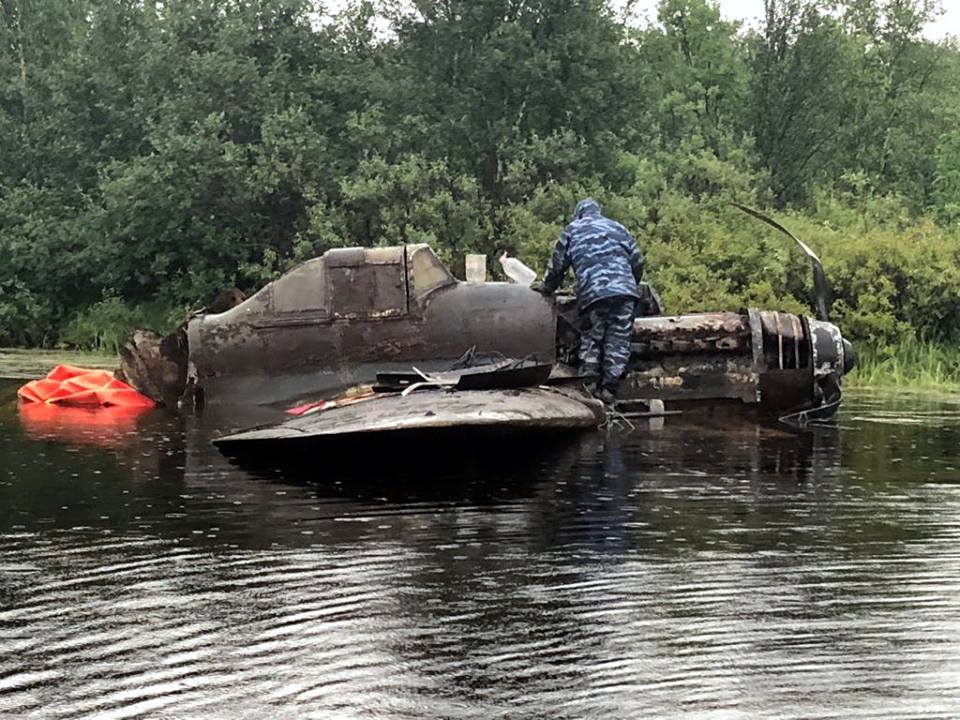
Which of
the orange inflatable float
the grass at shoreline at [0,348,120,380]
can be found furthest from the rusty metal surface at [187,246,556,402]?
the grass at shoreline at [0,348,120,380]

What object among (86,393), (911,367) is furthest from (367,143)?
(86,393)

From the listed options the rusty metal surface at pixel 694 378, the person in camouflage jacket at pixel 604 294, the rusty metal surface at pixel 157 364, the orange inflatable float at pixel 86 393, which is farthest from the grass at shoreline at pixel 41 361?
the rusty metal surface at pixel 694 378

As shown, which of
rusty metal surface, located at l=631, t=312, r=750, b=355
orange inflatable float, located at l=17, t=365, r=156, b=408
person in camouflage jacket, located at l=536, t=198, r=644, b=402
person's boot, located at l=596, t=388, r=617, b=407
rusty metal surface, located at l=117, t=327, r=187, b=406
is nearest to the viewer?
person in camouflage jacket, located at l=536, t=198, r=644, b=402

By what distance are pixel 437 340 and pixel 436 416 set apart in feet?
10.7

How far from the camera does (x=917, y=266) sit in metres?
24.2

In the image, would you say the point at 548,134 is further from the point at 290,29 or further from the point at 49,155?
the point at 49,155

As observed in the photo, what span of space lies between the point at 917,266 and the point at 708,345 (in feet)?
39.5

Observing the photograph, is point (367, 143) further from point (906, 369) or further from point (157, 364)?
point (157, 364)

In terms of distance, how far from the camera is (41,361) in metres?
29.2

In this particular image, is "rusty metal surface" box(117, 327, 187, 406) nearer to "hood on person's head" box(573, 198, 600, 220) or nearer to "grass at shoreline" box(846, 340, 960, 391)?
"hood on person's head" box(573, 198, 600, 220)

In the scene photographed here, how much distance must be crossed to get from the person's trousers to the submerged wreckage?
0.62ft

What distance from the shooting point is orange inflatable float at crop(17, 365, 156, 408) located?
16266 millimetres

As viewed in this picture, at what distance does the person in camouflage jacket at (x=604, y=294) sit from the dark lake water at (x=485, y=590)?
2473 mm

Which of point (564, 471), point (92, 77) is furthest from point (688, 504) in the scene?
point (92, 77)
